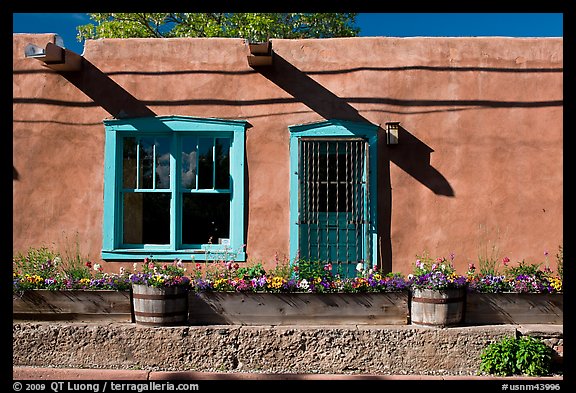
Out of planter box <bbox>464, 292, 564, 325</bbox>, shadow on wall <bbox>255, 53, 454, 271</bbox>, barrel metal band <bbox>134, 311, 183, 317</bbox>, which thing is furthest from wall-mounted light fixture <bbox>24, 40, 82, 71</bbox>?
planter box <bbox>464, 292, 564, 325</bbox>

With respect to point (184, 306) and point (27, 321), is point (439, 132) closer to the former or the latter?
point (184, 306)

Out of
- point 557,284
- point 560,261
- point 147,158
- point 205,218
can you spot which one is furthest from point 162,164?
point 560,261

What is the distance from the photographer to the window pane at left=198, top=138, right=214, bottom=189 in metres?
7.20

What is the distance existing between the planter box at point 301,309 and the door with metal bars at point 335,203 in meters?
1.15

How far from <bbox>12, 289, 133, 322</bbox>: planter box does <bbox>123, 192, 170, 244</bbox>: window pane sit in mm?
1391

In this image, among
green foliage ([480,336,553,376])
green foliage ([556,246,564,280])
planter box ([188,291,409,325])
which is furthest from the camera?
green foliage ([556,246,564,280])

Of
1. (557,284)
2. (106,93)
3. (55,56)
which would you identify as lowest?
(557,284)

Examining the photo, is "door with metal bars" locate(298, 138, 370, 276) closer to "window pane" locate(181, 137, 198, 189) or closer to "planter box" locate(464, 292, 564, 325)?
"window pane" locate(181, 137, 198, 189)

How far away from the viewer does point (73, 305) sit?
5.96 metres

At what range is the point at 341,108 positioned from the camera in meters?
7.05

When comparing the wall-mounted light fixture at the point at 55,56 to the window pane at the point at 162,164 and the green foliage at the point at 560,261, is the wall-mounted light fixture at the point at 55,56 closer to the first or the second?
the window pane at the point at 162,164

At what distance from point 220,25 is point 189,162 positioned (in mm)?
10699

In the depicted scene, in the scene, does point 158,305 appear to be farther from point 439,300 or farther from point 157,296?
point 439,300

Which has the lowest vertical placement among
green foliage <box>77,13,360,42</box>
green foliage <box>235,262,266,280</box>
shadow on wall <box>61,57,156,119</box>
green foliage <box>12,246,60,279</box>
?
green foliage <box>235,262,266,280</box>
